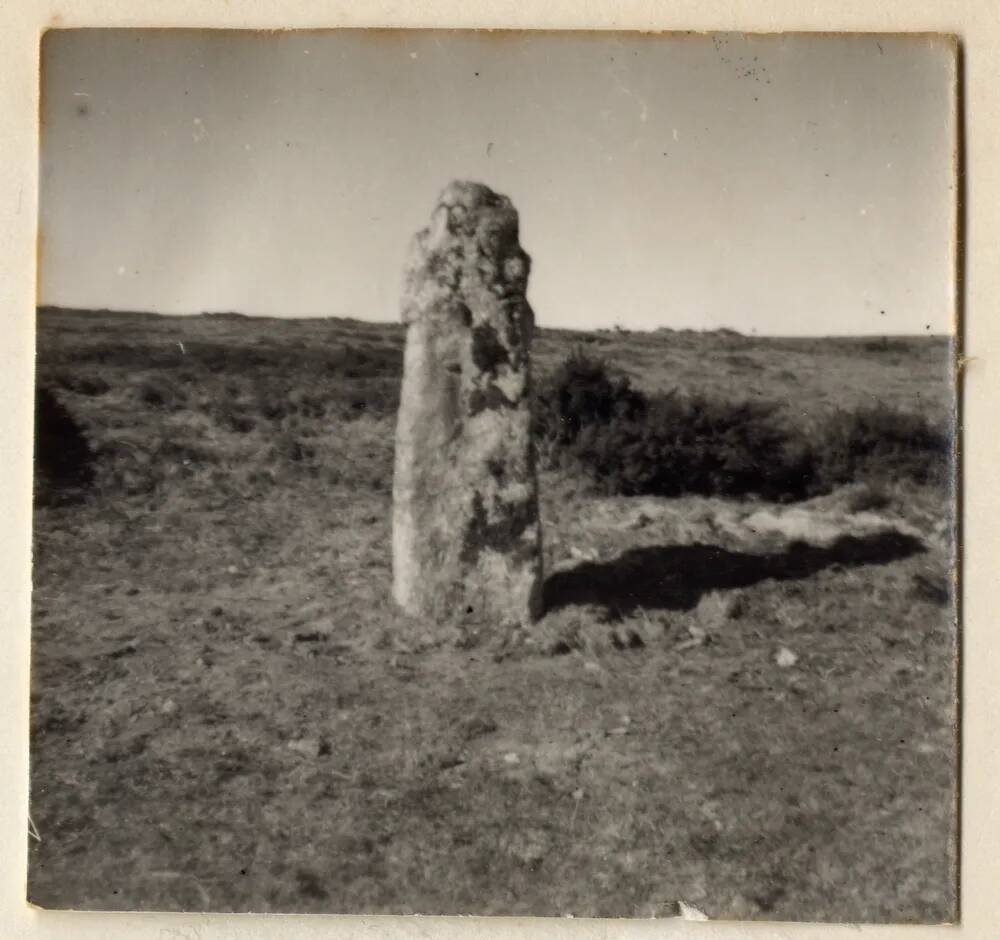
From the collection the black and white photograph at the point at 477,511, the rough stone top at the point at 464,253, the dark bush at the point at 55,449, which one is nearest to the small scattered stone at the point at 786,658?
the black and white photograph at the point at 477,511

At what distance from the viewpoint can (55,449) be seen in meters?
4.26

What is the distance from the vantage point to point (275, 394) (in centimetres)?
533

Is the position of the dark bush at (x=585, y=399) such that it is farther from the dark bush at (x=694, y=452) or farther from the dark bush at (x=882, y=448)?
the dark bush at (x=882, y=448)

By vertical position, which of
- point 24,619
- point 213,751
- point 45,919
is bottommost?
point 45,919

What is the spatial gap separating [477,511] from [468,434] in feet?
1.23

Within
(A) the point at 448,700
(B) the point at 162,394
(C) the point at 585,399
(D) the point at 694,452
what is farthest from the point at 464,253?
(A) the point at 448,700

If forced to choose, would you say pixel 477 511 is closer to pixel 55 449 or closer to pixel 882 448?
pixel 55 449

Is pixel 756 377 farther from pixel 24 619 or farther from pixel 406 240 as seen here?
pixel 24 619

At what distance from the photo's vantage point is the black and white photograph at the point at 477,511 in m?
4.00

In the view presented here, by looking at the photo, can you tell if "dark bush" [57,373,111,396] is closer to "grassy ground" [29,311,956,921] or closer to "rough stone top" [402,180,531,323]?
"grassy ground" [29,311,956,921]

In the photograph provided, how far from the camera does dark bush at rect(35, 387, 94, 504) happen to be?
13.9 feet

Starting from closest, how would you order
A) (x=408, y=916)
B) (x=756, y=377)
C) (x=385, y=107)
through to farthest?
(x=408, y=916), (x=385, y=107), (x=756, y=377)

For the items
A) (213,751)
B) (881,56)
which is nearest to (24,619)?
(213,751)

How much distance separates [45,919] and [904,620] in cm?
409
